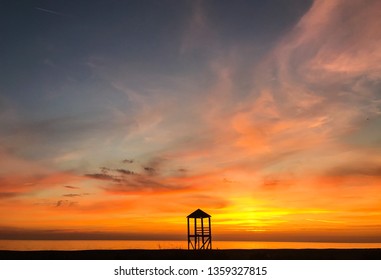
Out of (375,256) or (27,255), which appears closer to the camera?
(375,256)

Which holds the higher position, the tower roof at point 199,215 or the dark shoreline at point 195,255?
the tower roof at point 199,215

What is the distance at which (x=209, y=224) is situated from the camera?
3756 cm

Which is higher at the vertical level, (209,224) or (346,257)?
(209,224)

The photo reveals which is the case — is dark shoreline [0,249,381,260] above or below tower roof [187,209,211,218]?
below

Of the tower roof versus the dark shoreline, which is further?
the tower roof

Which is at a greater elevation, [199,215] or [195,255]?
[199,215]

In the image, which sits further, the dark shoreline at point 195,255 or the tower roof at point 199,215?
the tower roof at point 199,215

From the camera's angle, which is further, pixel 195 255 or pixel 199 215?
pixel 199 215

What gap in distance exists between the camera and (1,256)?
78.9ft
